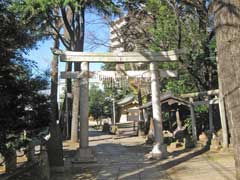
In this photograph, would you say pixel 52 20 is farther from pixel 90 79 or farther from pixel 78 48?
pixel 90 79

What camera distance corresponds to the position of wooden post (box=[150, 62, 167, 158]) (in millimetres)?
13866

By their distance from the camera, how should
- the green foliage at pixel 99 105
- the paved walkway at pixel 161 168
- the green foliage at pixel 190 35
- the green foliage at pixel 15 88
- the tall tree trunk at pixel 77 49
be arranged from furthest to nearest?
1. the green foliage at pixel 99 105
2. the tall tree trunk at pixel 77 49
3. the green foliage at pixel 190 35
4. the paved walkway at pixel 161 168
5. the green foliage at pixel 15 88

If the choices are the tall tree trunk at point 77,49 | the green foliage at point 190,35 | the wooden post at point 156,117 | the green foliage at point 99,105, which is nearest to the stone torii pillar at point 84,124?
the wooden post at point 156,117

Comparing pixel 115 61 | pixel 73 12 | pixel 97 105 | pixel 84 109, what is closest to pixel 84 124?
pixel 84 109

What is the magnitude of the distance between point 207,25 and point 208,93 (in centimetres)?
313

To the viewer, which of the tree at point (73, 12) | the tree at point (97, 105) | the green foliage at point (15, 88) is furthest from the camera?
the tree at point (97, 105)

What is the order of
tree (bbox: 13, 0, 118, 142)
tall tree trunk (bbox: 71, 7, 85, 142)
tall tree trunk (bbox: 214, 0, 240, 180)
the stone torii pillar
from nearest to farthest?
tall tree trunk (bbox: 214, 0, 240, 180), the stone torii pillar, tree (bbox: 13, 0, 118, 142), tall tree trunk (bbox: 71, 7, 85, 142)

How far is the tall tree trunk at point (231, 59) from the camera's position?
4.16 m

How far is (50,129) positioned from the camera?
1148 centimetres

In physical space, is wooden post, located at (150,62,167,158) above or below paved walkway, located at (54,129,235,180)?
above

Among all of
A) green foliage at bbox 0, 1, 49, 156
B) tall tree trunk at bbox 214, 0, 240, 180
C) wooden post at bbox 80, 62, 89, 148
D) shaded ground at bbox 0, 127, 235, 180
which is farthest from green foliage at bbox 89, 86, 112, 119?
tall tree trunk at bbox 214, 0, 240, 180

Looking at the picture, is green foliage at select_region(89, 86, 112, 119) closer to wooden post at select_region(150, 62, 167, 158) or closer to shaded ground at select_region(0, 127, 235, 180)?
wooden post at select_region(150, 62, 167, 158)

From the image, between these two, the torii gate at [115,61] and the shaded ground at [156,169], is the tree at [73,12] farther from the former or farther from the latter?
the shaded ground at [156,169]

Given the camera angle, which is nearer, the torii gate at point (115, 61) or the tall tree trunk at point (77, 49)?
the torii gate at point (115, 61)
